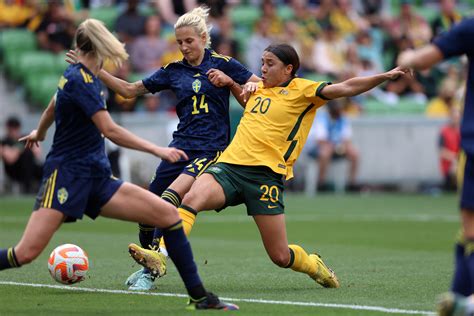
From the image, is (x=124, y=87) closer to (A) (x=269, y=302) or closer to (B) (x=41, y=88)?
(A) (x=269, y=302)

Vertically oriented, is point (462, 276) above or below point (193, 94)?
below

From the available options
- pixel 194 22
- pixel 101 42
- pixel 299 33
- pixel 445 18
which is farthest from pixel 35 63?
pixel 101 42

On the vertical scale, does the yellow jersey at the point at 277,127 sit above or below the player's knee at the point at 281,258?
above

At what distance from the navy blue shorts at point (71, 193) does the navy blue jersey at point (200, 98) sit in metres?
2.11

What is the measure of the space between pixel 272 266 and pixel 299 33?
50.5ft

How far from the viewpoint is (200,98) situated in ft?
31.7

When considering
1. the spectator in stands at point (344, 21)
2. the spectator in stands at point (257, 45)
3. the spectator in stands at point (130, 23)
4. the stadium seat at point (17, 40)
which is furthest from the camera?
the spectator in stands at point (344, 21)

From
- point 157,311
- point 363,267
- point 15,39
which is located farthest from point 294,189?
point 157,311

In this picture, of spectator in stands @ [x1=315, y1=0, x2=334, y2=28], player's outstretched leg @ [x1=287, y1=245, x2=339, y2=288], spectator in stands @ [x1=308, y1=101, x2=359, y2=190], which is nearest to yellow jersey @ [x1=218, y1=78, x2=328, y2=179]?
player's outstretched leg @ [x1=287, y1=245, x2=339, y2=288]

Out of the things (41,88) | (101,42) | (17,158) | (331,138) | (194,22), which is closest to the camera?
(101,42)

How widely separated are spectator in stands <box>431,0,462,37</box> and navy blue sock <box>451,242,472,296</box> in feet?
73.3

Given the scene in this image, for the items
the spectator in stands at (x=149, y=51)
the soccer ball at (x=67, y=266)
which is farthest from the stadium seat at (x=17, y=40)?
the soccer ball at (x=67, y=266)

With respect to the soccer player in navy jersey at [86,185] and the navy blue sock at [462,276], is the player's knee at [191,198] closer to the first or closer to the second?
the soccer player in navy jersey at [86,185]

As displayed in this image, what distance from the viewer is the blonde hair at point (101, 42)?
24.5ft
